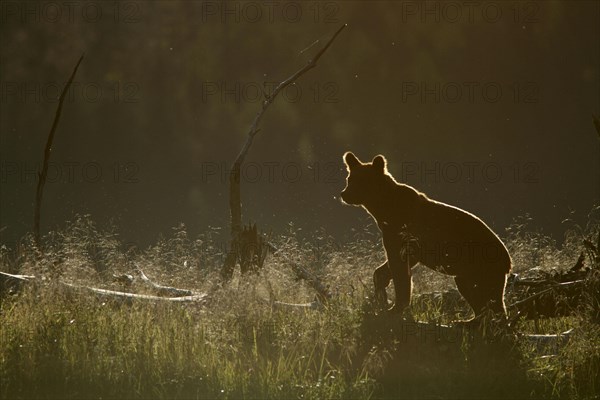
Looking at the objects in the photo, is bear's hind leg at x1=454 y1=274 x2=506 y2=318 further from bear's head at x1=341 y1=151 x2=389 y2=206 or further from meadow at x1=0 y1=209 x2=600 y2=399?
bear's head at x1=341 y1=151 x2=389 y2=206

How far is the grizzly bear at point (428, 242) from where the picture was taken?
8.08 metres

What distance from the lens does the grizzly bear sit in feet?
26.5

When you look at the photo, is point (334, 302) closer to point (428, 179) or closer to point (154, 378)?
point (154, 378)

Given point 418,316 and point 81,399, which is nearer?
point 81,399

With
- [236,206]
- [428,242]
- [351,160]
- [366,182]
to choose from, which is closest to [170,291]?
[236,206]

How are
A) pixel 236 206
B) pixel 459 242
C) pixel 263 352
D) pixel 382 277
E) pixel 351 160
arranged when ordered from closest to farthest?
1. pixel 263 352
2. pixel 459 242
3. pixel 382 277
4. pixel 351 160
5. pixel 236 206

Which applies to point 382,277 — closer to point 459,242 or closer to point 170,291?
point 459,242

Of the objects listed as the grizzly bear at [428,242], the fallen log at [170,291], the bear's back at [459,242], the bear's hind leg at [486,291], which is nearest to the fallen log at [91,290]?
the fallen log at [170,291]

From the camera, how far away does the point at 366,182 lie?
875cm

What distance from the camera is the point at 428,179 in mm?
24031

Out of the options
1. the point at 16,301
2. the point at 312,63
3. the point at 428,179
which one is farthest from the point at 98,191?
the point at 16,301

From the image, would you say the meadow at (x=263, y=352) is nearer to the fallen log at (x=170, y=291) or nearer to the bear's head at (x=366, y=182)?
the bear's head at (x=366, y=182)

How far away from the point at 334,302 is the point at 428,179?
1608cm

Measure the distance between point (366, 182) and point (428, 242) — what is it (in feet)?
3.20
